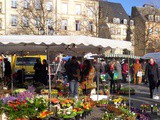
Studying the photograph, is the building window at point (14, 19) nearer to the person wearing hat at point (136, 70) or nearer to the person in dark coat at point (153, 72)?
the person wearing hat at point (136, 70)

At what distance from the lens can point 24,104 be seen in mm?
7070

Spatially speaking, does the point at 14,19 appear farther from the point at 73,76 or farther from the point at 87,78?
the point at 73,76

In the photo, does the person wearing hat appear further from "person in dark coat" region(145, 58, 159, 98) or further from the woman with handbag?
the woman with handbag

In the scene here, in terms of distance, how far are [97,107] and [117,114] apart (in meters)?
1.68

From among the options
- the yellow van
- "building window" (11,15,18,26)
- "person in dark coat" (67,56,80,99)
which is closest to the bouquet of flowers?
"person in dark coat" (67,56,80,99)

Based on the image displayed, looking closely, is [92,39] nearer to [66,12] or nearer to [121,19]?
[66,12]

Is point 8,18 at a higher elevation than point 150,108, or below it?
higher

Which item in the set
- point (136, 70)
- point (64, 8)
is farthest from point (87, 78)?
point (64, 8)

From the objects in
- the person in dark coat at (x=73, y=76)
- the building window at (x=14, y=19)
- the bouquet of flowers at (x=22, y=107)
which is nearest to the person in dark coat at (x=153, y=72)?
the person in dark coat at (x=73, y=76)

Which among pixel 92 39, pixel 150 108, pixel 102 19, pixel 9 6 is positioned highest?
pixel 9 6

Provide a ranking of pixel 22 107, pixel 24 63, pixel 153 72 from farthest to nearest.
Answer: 1. pixel 24 63
2. pixel 153 72
3. pixel 22 107

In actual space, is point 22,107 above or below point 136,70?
above

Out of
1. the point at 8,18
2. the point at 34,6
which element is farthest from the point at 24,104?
the point at 8,18

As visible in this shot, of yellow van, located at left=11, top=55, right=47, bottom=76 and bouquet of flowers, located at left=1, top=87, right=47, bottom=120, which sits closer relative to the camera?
bouquet of flowers, located at left=1, top=87, right=47, bottom=120
